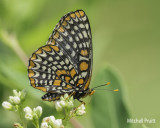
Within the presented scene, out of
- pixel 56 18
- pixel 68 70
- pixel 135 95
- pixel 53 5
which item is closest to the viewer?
pixel 68 70

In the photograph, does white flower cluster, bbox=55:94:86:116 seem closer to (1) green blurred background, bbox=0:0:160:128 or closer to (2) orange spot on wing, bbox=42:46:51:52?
(1) green blurred background, bbox=0:0:160:128

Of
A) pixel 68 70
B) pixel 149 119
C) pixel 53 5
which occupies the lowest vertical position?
pixel 149 119

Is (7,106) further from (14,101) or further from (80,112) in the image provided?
(80,112)

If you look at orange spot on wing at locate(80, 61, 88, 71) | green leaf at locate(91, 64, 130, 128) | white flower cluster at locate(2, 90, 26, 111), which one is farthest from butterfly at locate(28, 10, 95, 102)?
white flower cluster at locate(2, 90, 26, 111)

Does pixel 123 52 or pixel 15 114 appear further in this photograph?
pixel 123 52

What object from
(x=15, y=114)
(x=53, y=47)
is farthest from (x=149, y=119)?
(x=15, y=114)

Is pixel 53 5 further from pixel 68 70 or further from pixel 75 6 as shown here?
pixel 68 70

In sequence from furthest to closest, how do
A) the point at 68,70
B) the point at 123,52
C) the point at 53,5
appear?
the point at 123,52 → the point at 53,5 → the point at 68,70
